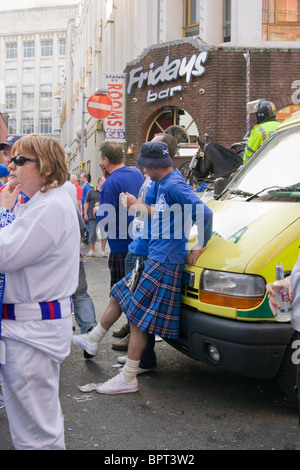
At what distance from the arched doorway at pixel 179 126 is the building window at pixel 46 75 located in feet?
247

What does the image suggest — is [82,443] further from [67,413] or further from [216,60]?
[216,60]

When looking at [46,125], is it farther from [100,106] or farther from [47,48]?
[100,106]

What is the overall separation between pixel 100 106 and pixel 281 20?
648 cm

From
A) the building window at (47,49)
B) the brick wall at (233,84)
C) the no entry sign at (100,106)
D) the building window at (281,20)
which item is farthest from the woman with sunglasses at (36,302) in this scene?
the building window at (47,49)

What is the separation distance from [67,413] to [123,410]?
16.3 inches

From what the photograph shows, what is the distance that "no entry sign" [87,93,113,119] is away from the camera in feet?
65.2

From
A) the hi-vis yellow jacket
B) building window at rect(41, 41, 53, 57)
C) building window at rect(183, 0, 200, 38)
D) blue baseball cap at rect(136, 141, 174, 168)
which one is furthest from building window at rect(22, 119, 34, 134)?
blue baseball cap at rect(136, 141, 174, 168)

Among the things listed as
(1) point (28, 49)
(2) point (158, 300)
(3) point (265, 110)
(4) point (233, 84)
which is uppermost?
(1) point (28, 49)

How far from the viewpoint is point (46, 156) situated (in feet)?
9.18

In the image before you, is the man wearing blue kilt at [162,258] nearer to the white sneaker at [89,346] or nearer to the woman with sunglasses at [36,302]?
the white sneaker at [89,346]

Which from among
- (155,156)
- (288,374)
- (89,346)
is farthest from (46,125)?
(288,374)

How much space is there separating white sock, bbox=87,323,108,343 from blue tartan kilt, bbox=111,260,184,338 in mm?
762

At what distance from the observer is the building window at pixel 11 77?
9469 centimetres

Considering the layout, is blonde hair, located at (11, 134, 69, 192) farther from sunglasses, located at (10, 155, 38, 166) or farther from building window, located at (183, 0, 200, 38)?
building window, located at (183, 0, 200, 38)
